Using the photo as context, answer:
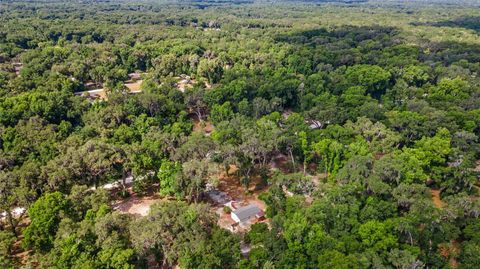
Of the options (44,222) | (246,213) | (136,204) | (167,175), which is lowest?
(136,204)

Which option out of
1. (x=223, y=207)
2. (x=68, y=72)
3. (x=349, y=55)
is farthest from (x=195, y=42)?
(x=223, y=207)

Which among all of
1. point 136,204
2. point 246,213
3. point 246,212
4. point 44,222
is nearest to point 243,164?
point 246,212

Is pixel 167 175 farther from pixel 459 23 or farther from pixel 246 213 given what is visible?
pixel 459 23

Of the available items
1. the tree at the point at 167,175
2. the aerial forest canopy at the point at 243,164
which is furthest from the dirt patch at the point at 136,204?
the tree at the point at 167,175

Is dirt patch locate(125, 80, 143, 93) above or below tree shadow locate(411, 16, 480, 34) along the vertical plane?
below

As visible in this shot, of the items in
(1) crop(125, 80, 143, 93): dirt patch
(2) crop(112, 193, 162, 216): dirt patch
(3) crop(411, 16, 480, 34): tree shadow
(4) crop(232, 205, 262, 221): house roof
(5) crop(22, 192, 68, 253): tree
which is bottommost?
(2) crop(112, 193, 162, 216): dirt patch

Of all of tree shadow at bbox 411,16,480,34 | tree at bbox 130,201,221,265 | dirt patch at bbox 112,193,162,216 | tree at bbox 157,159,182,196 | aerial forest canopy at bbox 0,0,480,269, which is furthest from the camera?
tree shadow at bbox 411,16,480,34

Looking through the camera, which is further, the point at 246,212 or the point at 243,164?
the point at 243,164

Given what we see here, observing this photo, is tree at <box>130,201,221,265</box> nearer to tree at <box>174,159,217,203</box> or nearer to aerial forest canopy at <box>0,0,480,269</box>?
aerial forest canopy at <box>0,0,480,269</box>

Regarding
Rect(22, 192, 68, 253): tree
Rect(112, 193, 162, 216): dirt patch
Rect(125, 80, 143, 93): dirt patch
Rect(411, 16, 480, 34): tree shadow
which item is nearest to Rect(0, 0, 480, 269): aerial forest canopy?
Rect(22, 192, 68, 253): tree

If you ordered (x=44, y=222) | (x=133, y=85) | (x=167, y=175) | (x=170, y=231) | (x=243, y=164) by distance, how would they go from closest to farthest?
1. (x=170, y=231)
2. (x=44, y=222)
3. (x=167, y=175)
4. (x=243, y=164)
5. (x=133, y=85)
